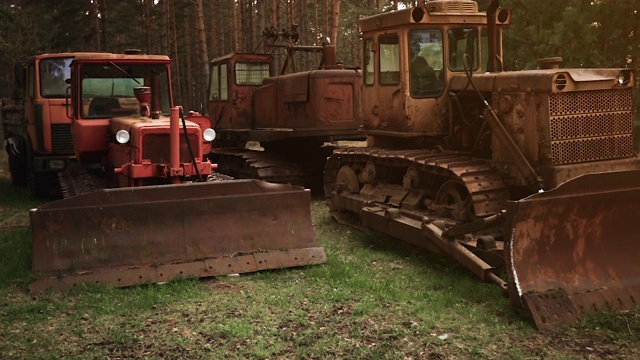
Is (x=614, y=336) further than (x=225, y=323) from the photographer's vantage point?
No

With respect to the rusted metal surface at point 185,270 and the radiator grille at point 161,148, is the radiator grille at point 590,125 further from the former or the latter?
the radiator grille at point 161,148

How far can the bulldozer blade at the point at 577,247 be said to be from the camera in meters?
5.61

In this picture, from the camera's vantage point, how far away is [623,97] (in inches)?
283

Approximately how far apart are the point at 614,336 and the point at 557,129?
8.13 feet

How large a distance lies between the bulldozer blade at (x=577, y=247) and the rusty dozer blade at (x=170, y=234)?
2.44 metres

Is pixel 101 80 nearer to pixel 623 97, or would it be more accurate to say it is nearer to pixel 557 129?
pixel 557 129

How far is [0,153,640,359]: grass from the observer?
5012 mm

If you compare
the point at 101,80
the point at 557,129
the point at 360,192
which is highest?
the point at 101,80

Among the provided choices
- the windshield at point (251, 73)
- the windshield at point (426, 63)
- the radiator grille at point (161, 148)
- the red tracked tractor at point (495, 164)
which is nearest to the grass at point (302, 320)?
the red tracked tractor at point (495, 164)

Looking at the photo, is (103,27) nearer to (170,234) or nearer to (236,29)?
(236,29)

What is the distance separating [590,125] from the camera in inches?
279

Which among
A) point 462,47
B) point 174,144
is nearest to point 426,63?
point 462,47

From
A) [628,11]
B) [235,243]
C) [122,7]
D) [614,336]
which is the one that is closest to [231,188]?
[235,243]

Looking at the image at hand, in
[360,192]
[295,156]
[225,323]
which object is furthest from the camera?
[295,156]
